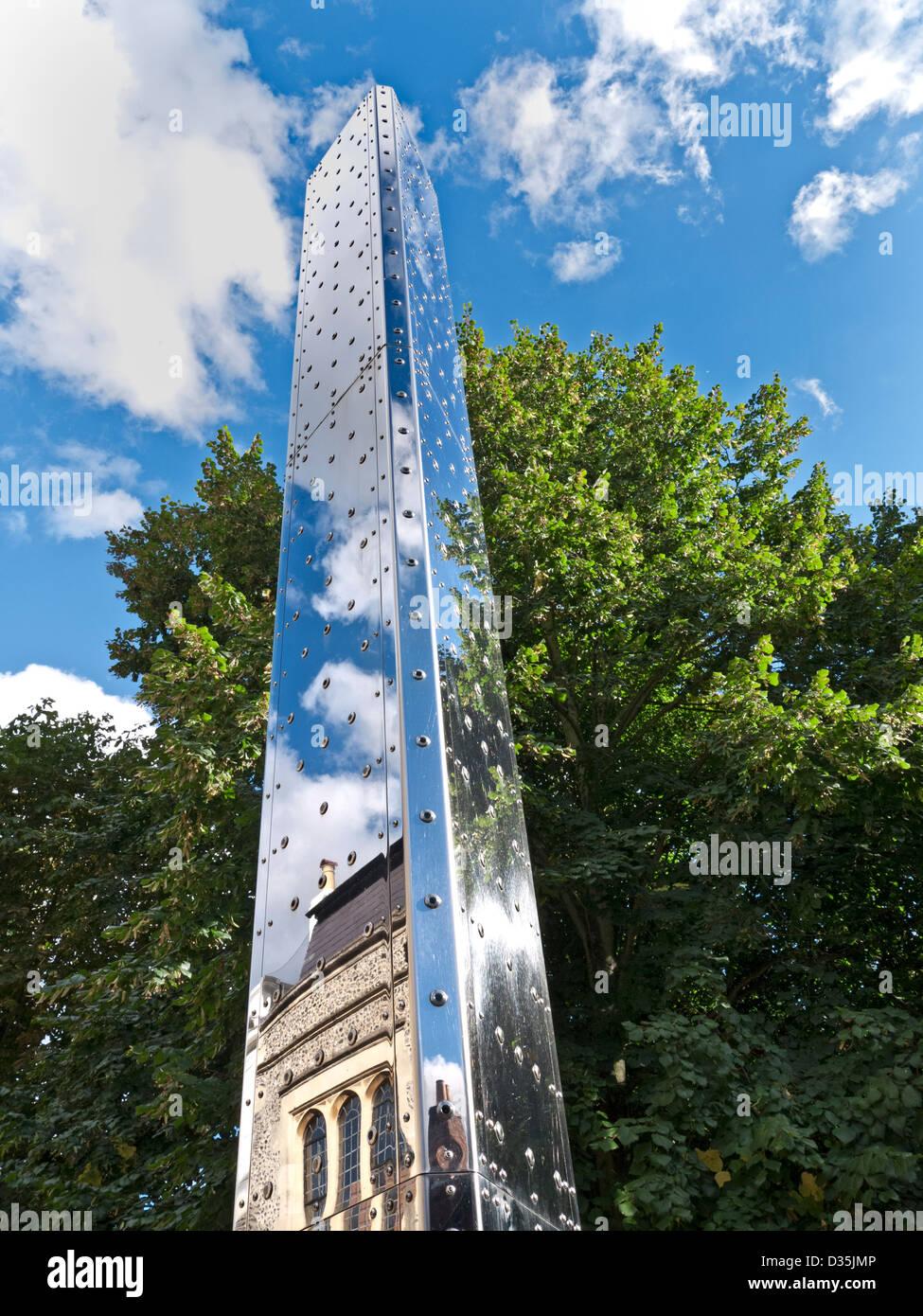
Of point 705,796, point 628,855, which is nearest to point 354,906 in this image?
point 628,855

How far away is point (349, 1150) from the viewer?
1.47 meters

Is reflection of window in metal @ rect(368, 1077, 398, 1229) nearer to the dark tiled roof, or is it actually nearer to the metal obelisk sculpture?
the metal obelisk sculpture

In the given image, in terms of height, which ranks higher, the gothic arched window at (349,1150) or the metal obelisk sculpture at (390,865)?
the metal obelisk sculpture at (390,865)

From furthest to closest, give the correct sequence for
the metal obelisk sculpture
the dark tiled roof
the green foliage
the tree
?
1. the green foliage
2. the tree
3. the dark tiled roof
4. the metal obelisk sculpture

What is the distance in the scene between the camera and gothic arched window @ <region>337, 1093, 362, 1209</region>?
1417 millimetres

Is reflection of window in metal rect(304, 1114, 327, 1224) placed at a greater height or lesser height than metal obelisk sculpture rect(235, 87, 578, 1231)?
lesser

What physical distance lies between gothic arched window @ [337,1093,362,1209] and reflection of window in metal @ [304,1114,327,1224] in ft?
0.15

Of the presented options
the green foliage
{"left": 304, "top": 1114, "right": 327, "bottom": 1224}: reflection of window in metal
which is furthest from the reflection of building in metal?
the green foliage

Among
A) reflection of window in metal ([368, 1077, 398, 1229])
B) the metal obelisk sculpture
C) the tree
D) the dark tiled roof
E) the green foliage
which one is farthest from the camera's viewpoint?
the green foliage

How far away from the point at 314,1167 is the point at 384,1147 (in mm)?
192

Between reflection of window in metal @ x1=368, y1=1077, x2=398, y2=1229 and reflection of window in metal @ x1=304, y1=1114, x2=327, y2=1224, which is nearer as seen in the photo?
reflection of window in metal @ x1=368, y1=1077, x2=398, y2=1229

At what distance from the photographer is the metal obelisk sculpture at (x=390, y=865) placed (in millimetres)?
1443

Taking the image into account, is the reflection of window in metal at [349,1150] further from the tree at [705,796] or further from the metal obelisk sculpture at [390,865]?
the tree at [705,796]

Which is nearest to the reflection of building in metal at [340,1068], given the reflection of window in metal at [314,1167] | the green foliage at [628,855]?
the reflection of window in metal at [314,1167]
